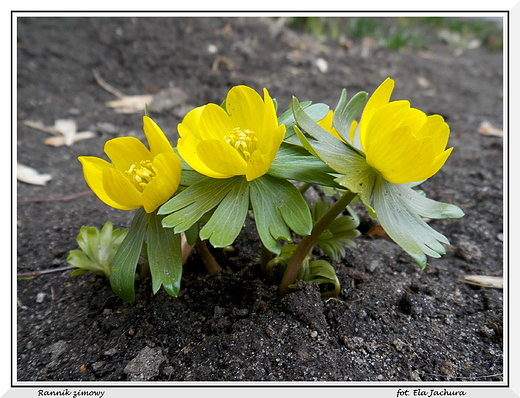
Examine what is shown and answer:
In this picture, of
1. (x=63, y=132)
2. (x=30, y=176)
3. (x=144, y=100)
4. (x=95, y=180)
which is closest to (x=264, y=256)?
(x=95, y=180)

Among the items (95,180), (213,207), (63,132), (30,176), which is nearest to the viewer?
(213,207)

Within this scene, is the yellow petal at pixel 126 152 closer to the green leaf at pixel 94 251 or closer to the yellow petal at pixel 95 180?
the yellow petal at pixel 95 180

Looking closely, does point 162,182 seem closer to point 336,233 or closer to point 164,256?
point 164,256

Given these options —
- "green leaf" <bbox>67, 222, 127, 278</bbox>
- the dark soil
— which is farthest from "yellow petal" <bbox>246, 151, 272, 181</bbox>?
"green leaf" <bbox>67, 222, 127, 278</bbox>

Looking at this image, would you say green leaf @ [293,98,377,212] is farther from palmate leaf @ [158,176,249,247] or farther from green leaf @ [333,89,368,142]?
palmate leaf @ [158,176,249,247]

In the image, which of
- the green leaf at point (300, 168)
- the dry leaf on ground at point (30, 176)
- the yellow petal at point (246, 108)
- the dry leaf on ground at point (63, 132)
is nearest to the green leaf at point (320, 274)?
the green leaf at point (300, 168)

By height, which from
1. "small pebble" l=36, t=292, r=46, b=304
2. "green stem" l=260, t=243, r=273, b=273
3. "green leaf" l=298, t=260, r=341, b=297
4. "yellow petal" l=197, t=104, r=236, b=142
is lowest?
"small pebble" l=36, t=292, r=46, b=304
